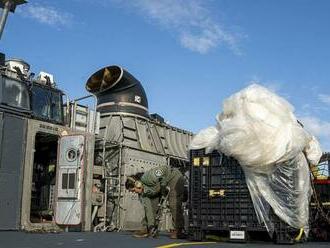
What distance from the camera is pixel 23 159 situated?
11.4 m

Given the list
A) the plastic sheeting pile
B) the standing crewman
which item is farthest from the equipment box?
the standing crewman

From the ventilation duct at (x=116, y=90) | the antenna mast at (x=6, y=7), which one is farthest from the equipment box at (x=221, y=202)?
the ventilation duct at (x=116, y=90)

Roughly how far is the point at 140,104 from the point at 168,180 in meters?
5.83

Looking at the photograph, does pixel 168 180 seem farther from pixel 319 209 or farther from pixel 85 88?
pixel 85 88

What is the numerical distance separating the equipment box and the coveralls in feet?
2.73

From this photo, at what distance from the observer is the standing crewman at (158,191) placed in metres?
9.84

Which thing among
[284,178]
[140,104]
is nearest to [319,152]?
[284,178]

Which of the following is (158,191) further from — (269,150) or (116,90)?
(116,90)

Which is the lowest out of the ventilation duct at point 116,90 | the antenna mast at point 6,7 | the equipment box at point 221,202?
the equipment box at point 221,202

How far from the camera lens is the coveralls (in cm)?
985

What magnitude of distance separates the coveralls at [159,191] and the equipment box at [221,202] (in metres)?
0.83

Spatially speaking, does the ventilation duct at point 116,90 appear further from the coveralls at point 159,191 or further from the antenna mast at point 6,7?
the coveralls at point 159,191

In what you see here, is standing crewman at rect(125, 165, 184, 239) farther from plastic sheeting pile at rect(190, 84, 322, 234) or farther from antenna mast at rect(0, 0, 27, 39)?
antenna mast at rect(0, 0, 27, 39)

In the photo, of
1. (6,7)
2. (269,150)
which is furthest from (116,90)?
(269,150)
